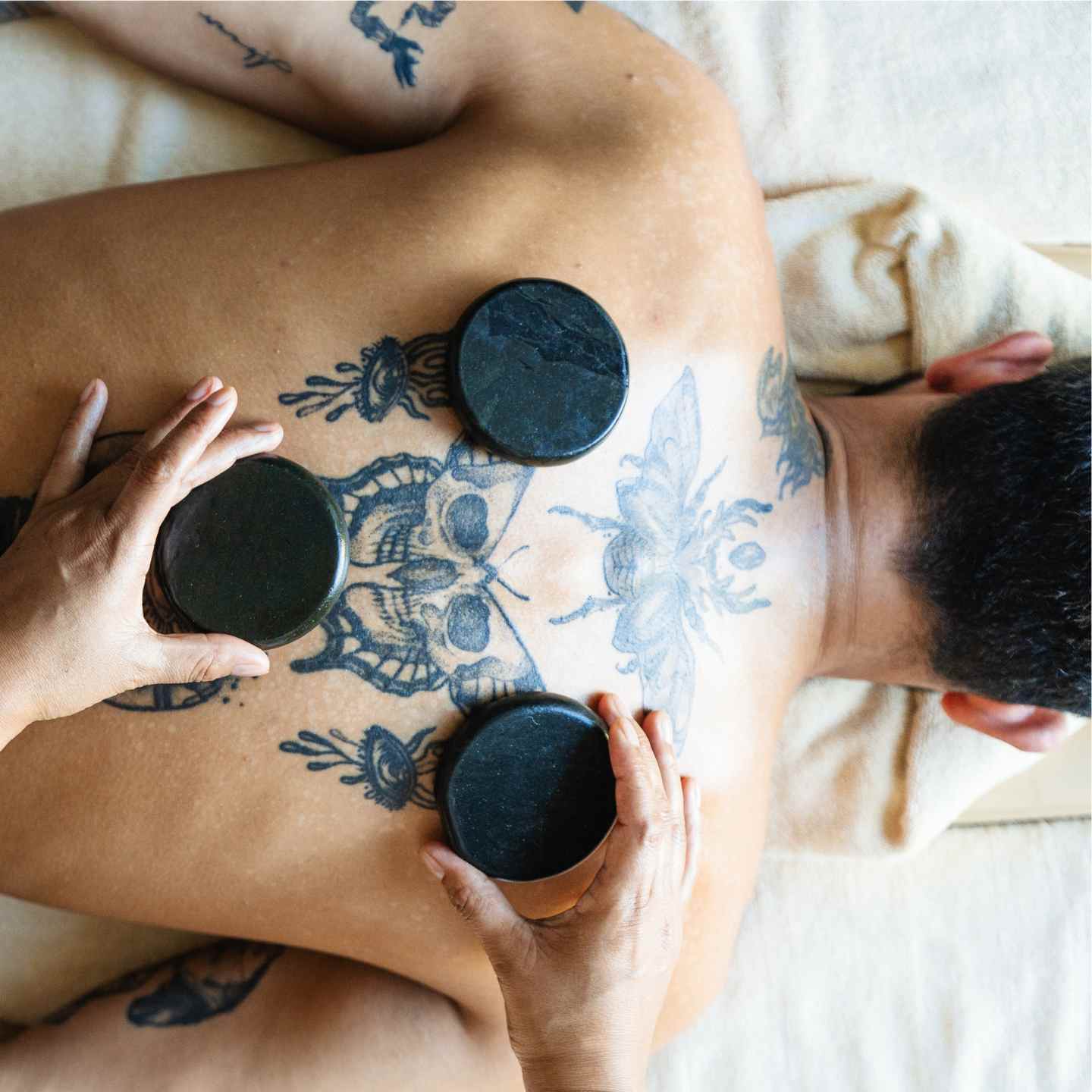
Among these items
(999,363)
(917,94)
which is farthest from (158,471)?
(917,94)

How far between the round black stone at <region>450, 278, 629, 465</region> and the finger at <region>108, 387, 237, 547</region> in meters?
0.22

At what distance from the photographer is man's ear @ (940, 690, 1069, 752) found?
1.14m

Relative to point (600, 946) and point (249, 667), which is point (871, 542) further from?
point (249, 667)

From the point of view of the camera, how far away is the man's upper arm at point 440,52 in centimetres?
98

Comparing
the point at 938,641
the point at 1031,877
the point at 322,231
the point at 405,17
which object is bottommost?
the point at 1031,877

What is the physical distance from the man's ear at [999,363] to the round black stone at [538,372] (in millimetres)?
489

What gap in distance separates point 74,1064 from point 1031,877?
1.28 meters

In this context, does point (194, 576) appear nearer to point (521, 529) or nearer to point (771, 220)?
point (521, 529)

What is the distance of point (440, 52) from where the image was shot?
997 millimetres

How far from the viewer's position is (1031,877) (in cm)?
144

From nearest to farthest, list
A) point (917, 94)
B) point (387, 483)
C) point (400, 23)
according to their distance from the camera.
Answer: point (387, 483), point (400, 23), point (917, 94)

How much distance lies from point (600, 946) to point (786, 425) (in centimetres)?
55

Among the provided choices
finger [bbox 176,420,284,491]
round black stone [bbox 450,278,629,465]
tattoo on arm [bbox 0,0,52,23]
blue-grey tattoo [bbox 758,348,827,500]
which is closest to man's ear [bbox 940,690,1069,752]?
blue-grey tattoo [bbox 758,348,827,500]

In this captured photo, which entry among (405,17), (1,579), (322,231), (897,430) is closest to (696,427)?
(897,430)
